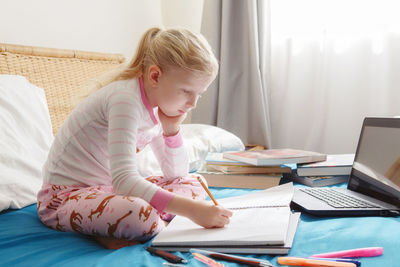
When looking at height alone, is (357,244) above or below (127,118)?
below

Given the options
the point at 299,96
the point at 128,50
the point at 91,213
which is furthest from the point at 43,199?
the point at 299,96

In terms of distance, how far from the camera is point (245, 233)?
0.66 metres

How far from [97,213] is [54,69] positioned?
1.03 m

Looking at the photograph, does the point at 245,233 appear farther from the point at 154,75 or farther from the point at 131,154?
the point at 154,75

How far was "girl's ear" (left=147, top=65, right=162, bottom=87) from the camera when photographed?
0.91 metres

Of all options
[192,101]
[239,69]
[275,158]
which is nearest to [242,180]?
[275,158]

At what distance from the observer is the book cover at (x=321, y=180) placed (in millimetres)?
1120

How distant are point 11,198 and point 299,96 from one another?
1607 mm

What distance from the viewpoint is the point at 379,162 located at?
92cm

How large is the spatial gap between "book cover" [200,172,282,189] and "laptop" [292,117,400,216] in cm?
14

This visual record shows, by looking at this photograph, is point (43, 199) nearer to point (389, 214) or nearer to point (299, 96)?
point (389, 214)

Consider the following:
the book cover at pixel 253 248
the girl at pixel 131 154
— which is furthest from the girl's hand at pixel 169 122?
the book cover at pixel 253 248

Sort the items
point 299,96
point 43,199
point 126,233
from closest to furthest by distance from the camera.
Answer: point 126,233 → point 43,199 → point 299,96

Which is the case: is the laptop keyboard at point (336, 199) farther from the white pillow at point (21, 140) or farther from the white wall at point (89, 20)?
the white wall at point (89, 20)
